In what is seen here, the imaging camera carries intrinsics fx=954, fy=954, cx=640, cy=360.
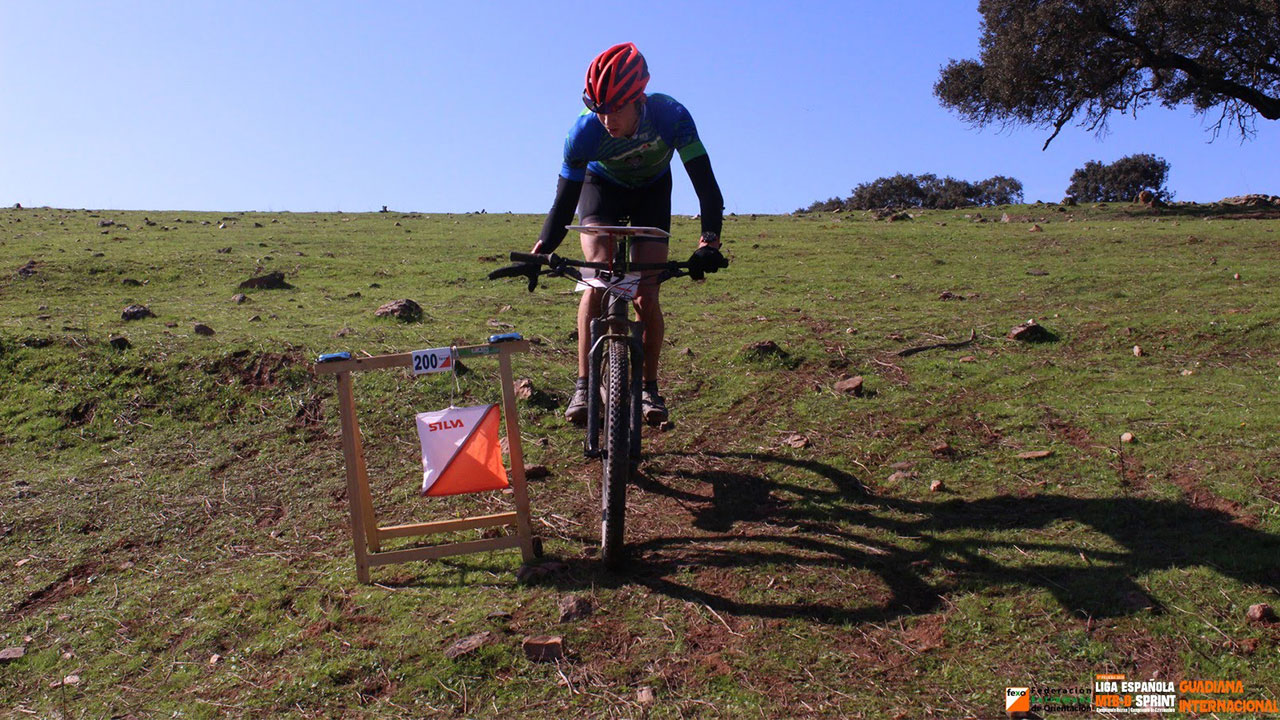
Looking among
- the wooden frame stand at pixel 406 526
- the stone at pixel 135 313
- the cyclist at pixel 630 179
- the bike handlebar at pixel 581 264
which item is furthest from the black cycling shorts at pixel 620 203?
the stone at pixel 135 313

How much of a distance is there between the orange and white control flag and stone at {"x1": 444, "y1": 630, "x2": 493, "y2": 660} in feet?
2.35

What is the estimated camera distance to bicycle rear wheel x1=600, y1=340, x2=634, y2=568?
3.75 metres

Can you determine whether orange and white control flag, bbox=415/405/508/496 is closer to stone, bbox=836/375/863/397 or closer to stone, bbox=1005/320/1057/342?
stone, bbox=836/375/863/397

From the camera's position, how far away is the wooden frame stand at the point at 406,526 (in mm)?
3943

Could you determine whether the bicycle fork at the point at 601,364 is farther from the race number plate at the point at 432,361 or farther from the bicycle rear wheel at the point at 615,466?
the race number plate at the point at 432,361

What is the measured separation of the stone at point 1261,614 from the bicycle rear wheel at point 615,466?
218 centimetres

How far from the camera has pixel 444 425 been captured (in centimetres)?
400

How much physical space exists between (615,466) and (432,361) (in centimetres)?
92

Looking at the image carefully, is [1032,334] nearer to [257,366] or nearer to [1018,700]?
[1018,700]

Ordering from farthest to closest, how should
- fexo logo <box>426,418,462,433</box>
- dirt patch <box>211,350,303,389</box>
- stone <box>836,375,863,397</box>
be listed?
dirt patch <box>211,350,303,389</box>, stone <box>836,375,863,397</box>, fexo logo <box>426,418,462,433</box>

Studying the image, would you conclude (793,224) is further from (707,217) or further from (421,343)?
(707,217)

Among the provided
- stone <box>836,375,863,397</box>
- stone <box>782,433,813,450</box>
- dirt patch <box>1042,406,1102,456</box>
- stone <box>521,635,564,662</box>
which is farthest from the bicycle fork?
dirt patch <box>1042,406,1102,456</box>

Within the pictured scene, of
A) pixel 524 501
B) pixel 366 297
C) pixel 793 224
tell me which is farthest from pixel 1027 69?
pixel 524 501

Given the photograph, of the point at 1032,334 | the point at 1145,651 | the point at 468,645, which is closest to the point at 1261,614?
the point at 1145,651
